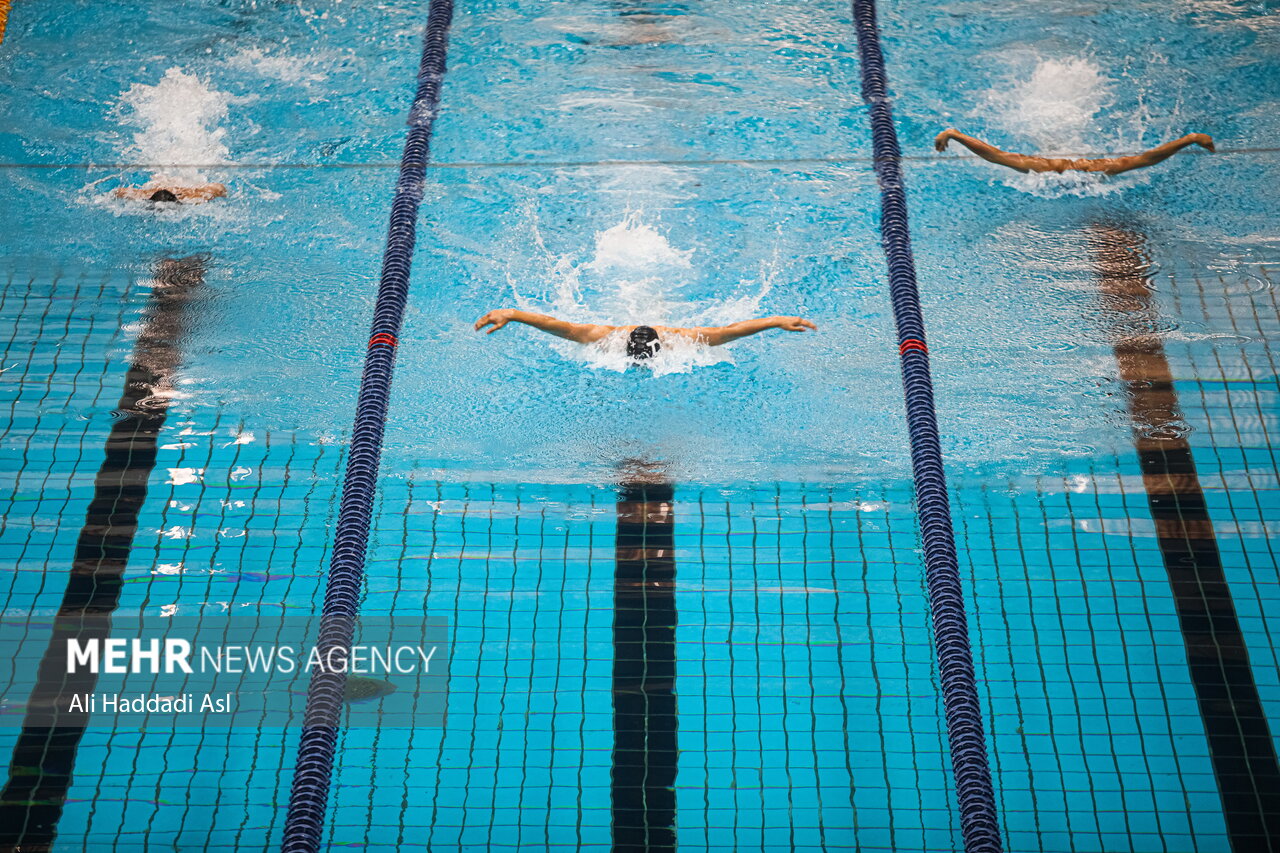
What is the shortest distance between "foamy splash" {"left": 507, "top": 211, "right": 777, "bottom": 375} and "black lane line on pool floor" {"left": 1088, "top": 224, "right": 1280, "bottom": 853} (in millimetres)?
1696

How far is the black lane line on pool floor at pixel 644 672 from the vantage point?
3936mm

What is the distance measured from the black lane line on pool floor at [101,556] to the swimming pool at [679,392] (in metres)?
0.04

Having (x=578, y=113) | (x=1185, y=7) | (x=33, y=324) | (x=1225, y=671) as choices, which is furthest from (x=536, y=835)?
(x=1185, y=7)

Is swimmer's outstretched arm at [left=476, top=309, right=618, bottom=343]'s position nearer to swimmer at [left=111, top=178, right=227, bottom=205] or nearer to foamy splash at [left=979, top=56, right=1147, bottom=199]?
swimmer at [left=111, top=178, right=227, bottom=205]

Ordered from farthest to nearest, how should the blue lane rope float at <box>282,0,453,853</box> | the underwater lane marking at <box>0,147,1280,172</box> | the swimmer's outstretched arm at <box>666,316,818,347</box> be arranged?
1. the underwater lane marking at <box>0,147,1280,172</box>
2. the swimmer's outstretched arm at <box>666,316,818,347</box>
3. the blue lane rope float at <box>282,0,453,853</box>

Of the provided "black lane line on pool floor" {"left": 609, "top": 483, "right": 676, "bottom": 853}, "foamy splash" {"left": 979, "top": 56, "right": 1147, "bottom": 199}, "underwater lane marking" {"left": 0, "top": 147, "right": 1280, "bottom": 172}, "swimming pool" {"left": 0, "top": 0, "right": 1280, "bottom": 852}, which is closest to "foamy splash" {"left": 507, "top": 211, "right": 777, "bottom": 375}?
"swimming pool" {"left": 0, "top": 0, "right": 1280, "bottom": 852}

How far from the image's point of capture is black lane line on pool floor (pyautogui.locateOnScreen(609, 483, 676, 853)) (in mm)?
3936

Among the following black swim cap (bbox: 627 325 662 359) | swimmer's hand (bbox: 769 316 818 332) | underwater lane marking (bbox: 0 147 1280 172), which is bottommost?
swimmer's hand (bbox: 769 316 818 332)

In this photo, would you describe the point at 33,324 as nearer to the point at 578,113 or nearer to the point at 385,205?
the point at 385,205

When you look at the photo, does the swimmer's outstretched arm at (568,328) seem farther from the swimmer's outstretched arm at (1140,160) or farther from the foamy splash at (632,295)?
the swimmer's outstretched arm at (1140,160)

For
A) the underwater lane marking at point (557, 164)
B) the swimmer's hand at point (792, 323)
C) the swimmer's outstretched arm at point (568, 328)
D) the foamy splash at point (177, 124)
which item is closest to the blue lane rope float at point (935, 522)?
the swimmer's hand at point (792, 323)

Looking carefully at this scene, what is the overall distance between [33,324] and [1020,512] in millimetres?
4491

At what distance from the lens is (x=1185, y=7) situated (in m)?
7.36

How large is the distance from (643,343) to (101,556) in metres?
2.41
